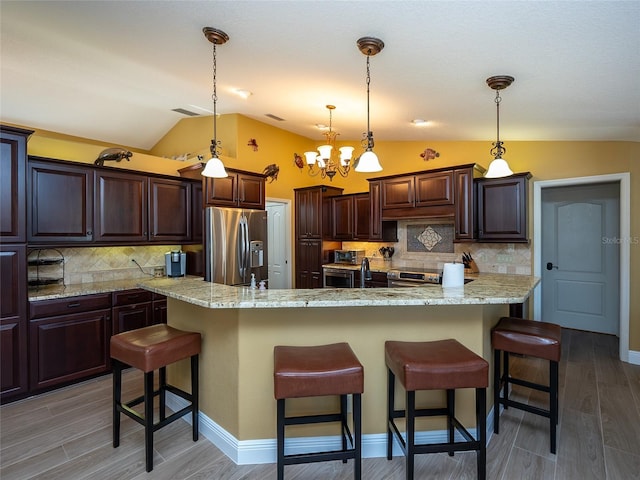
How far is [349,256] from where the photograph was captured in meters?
5.46

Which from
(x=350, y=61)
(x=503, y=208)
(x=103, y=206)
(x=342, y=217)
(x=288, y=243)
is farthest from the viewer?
(x=288, y=243)

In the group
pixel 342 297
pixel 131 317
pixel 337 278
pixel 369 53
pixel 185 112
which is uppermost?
pixel 185 112

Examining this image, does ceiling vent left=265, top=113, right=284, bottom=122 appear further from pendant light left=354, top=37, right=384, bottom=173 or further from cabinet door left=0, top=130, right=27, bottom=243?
cabinet door left=0, top=130, right=27, bottom=243

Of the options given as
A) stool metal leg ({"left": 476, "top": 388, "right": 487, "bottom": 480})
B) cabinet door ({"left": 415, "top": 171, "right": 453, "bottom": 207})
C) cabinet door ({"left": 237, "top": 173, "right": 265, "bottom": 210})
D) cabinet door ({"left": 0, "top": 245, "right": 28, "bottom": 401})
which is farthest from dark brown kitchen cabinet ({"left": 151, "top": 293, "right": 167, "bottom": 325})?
cabinet door ({"left": 415, "top": 171, "right": 453, "bottom": 207})

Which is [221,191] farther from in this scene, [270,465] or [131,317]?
[270,465]

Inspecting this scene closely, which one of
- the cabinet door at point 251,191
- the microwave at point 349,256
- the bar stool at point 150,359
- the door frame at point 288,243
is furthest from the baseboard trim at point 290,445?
the door frame at point 288,243

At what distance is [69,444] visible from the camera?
232cm

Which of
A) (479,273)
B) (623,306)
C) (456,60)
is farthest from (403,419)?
(623,306)

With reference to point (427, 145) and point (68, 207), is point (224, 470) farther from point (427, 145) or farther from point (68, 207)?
point (427, 145)

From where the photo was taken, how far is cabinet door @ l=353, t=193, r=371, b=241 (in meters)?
5.32

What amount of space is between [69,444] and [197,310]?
1.22 m

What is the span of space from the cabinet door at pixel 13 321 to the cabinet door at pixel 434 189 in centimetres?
435

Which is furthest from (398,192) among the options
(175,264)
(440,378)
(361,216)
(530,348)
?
(440,378)

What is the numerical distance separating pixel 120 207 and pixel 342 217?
3164 millimetres
